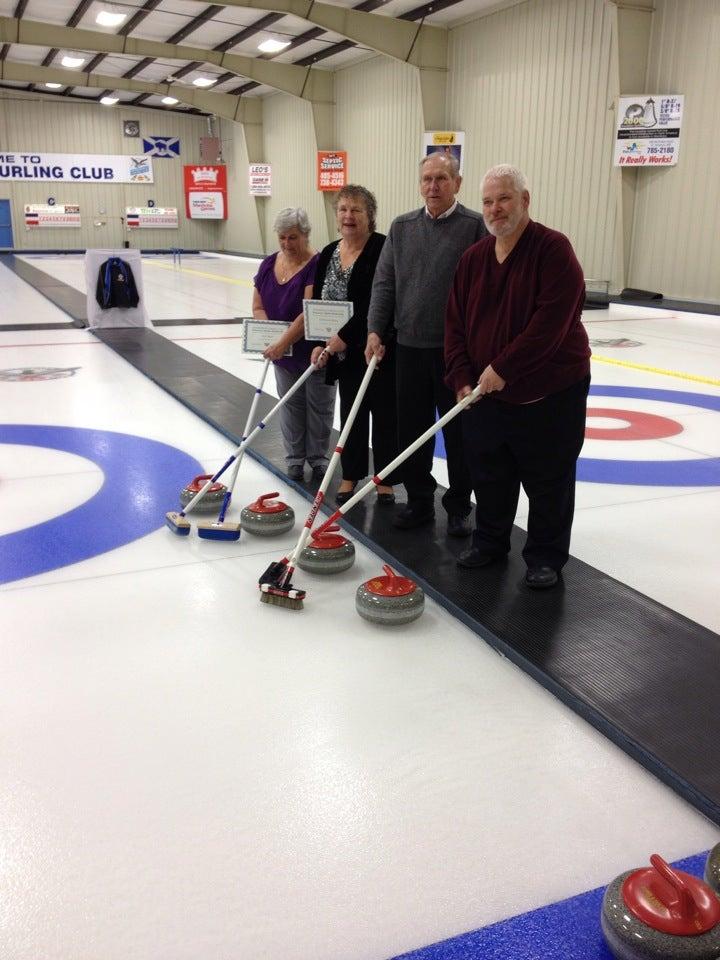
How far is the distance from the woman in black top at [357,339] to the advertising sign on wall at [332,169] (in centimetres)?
2027

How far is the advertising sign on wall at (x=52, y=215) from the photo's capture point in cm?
3119

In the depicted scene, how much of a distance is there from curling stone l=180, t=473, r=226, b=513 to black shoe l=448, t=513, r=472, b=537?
1210 millimetres

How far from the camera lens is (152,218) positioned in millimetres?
32938

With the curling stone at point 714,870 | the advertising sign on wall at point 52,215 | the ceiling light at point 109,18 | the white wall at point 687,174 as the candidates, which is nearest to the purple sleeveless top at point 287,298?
the curling stone at point 714,870

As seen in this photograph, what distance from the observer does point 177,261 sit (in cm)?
2625

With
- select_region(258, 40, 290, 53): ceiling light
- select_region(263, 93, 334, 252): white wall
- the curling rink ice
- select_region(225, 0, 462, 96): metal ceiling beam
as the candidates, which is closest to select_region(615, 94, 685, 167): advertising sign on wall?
select_region(225, 0, 462, 96): metal ceiling beam

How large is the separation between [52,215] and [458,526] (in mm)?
31641

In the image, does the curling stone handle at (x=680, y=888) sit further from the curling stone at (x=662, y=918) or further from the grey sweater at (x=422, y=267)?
the grey sweater at (x=422, y=267)

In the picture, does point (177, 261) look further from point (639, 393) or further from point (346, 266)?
point (346, 266)

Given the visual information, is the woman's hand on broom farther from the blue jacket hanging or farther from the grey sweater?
the blue jacket hanging

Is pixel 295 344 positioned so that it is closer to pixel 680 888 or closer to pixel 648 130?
pixel 680 888

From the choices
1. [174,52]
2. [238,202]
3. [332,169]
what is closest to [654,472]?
[332,169]

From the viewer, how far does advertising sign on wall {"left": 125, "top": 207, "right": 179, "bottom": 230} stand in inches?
1286

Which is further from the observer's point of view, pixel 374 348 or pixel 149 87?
pixel 149 87
